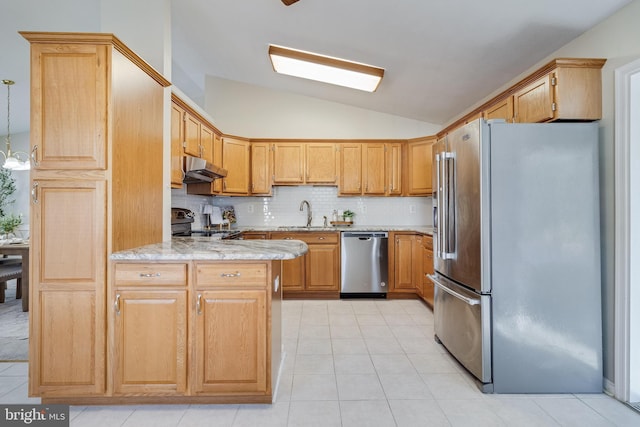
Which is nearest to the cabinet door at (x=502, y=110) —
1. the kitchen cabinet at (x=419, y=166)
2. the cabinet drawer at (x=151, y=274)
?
the kitchen cabinet at (x=419, y=166)

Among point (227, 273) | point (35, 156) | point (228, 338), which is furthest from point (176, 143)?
point (228, 338)

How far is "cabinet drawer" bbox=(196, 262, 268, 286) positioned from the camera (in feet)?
5.99

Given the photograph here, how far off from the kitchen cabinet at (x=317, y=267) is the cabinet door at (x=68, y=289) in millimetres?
2544

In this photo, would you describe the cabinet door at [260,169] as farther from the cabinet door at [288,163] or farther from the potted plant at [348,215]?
the potted plant at [348,215]

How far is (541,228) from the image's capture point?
2055 mm

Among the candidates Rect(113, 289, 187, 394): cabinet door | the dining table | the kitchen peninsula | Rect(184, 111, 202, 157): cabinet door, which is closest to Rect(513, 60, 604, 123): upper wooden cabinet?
the kitchen peninsula

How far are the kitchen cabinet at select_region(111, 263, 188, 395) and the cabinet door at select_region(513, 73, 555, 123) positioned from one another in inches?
99.7

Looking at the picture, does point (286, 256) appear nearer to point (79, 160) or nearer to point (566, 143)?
point (79, 160)

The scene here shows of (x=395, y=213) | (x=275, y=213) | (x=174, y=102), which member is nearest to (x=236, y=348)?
(x=174, y=102)

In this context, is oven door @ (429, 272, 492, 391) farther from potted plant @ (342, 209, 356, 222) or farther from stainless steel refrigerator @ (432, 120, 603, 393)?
potted plant @ (342, 209, 356, 222)

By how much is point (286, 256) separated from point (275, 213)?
3.15m

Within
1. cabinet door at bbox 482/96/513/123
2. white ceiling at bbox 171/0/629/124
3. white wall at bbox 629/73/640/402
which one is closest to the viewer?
white wall at bbox 629/73/640/402

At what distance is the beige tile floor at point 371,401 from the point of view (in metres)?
1.75

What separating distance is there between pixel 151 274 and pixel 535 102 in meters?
2.79
